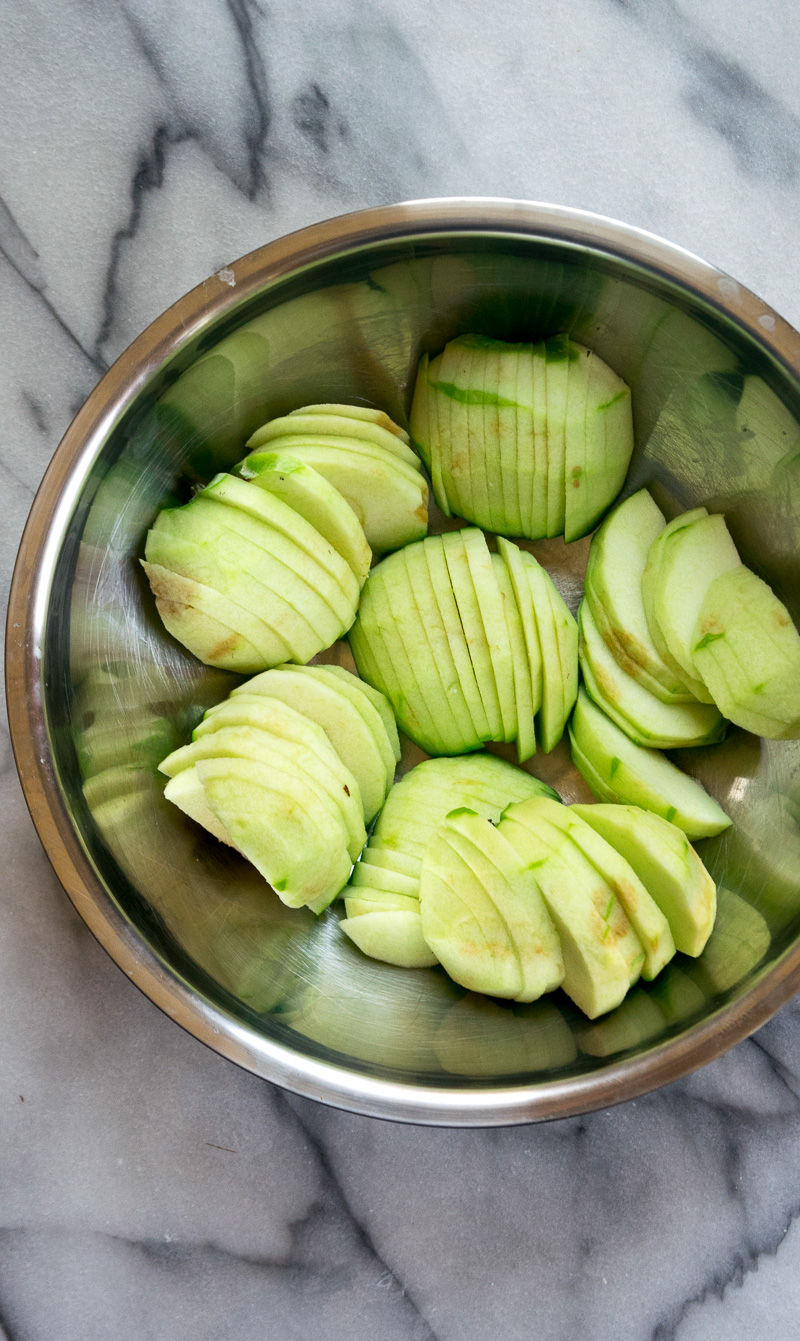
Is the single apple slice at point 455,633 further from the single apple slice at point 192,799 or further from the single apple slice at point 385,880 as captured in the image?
the single apple slice at point 192,799

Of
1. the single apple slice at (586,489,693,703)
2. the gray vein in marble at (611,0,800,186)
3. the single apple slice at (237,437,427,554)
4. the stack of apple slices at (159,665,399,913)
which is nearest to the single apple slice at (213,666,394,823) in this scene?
the stack of apple slices at (159,665,399,913)

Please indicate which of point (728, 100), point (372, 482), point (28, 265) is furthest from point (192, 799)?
point (728, 100)

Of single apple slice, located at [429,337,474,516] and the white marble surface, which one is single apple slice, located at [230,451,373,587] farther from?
the white marble surface

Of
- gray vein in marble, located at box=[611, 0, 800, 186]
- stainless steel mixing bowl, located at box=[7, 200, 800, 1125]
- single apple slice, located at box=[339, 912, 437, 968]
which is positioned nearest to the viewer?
stainless steel mixing bowl, located at box=[7, 200, 800, 1125]

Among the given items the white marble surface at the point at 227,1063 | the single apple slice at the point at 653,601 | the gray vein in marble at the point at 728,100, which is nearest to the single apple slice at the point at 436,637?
the single apple slice at the point at 653,601

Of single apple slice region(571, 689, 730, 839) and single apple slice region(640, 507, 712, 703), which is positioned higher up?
single apple slice region(640, 507, 712, 703)

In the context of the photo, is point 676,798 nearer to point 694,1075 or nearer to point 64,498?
point 694,1075

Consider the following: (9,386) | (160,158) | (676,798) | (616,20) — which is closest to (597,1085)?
(676,798)

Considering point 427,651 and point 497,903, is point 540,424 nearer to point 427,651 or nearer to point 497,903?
point 427,651
